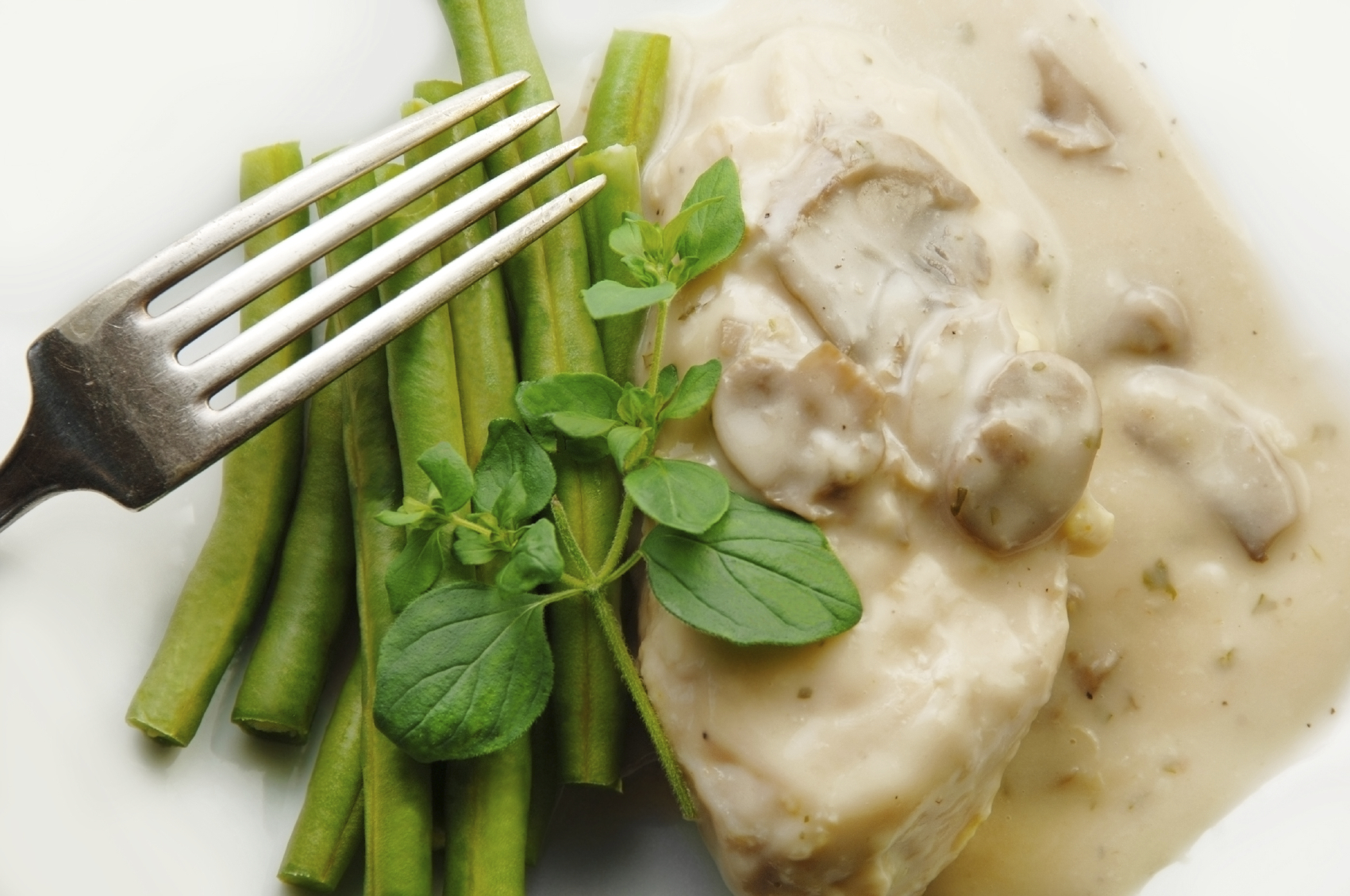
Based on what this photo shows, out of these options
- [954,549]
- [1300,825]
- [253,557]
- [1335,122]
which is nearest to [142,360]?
[253,557]

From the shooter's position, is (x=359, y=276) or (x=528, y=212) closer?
(x=359, y=276)

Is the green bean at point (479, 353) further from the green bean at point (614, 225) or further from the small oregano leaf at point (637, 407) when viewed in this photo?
the small oregano leaf at point (637, 407)

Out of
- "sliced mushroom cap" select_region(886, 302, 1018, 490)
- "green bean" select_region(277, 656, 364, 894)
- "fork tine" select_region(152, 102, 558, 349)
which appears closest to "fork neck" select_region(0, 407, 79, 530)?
"fork tine" select_region(152, 102, 558, 349)

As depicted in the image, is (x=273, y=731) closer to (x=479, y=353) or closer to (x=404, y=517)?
(x=404, y=517)

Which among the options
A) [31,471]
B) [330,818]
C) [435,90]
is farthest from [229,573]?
[435,90]

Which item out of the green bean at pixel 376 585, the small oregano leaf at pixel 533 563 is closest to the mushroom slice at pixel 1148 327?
the small oregano leaf at pixel 533 563

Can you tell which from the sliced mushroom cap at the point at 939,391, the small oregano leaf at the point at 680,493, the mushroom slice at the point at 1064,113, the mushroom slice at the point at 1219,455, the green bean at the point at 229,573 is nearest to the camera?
the small oregano leaf at the point at 680,493
